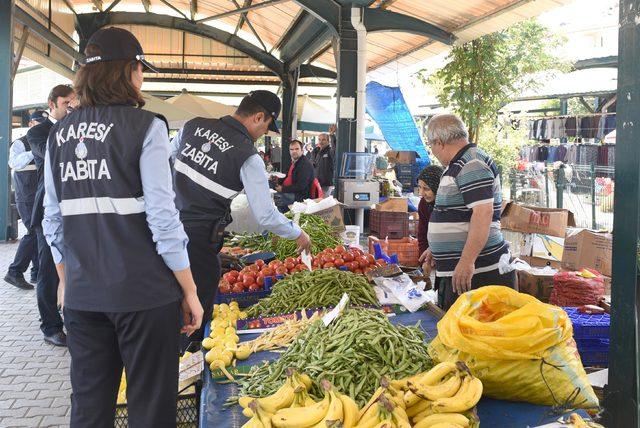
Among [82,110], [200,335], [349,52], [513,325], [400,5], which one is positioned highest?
[400,5]

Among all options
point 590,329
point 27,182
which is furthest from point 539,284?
point 27,182

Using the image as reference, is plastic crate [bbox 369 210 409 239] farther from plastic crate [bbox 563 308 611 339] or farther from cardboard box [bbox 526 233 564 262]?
plastic crate [bbox 563 308 611 339]

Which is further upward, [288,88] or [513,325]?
[288,88]

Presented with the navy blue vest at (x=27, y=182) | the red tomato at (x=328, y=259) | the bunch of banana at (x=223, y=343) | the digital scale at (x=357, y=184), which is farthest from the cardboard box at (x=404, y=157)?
the bunch of banana at (x=223, y=343)

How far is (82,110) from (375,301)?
7.16 feet

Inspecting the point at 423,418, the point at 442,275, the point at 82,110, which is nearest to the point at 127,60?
the point at 82,110

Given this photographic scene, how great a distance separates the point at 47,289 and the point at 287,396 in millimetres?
3901

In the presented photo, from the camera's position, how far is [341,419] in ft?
6.12

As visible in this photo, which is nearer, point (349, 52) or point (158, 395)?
point (158, 395)

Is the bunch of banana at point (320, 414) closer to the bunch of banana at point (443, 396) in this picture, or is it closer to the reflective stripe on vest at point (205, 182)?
the bunch of banana at point (443, 396)

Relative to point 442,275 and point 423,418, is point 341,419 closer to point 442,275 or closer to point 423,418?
point 423,418

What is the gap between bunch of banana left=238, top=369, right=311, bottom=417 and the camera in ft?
6.56

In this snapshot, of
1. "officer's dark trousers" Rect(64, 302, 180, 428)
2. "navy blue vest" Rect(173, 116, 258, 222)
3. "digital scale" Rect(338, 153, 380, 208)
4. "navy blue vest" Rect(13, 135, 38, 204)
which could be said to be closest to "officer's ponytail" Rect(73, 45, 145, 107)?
"officer's dark trousers" Rect(64, 302, 180, 428)

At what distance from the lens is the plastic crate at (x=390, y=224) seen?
35.4ft
